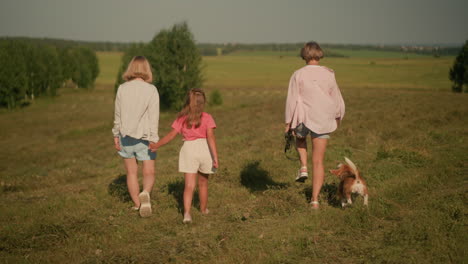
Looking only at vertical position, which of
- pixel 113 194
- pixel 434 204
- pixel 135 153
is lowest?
pixel 113 194

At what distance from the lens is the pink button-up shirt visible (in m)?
5.52

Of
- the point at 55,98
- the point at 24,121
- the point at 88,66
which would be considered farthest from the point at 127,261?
the point at 88,66

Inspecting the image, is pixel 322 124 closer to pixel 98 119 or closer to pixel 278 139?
pixel 278 139

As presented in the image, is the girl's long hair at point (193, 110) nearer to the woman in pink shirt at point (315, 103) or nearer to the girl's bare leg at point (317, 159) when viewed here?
the woman in pink shirt at point (315, 103)

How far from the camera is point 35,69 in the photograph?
183 feet

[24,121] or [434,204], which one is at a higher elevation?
[434,204]

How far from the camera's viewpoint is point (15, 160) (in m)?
20.1

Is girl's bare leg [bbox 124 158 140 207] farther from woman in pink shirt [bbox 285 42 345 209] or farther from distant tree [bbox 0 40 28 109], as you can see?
distant tree [bbox 0 40 28 109]

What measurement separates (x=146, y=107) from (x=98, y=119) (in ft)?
114

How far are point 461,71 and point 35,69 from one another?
56.9m

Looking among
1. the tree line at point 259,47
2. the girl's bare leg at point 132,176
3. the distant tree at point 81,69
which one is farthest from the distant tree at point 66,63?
the girl's bare leg at point 132,176

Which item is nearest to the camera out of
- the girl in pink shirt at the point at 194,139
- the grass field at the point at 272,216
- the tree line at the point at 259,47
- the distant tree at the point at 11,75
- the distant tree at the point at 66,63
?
the grass field at the point at 272,216

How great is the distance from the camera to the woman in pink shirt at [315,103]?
5.53 meters

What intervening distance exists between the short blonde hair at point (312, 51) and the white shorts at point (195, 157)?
193 cm
